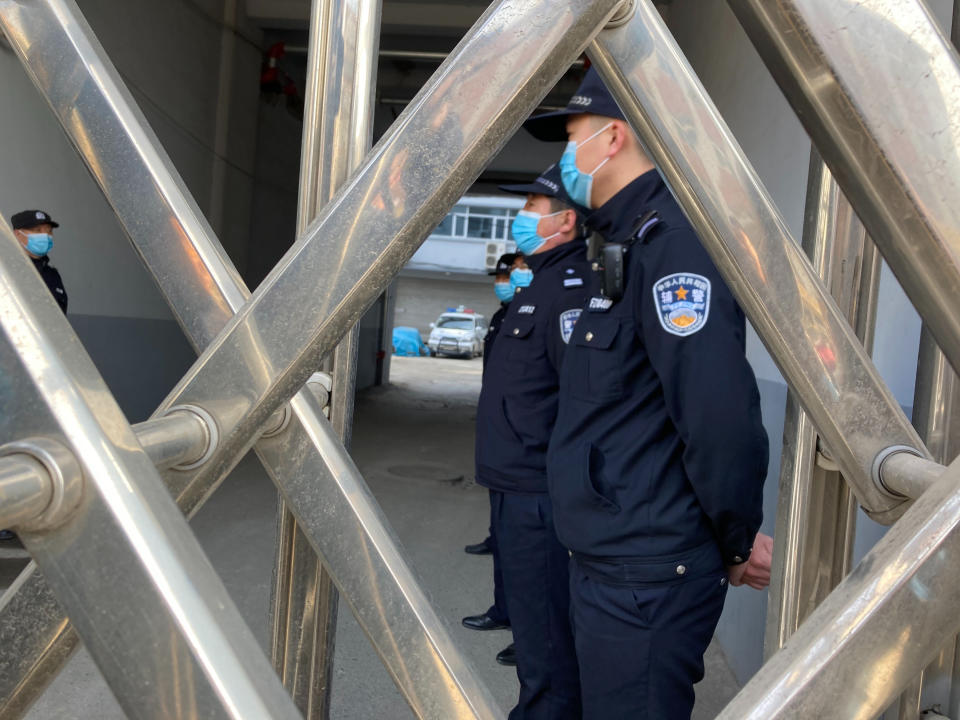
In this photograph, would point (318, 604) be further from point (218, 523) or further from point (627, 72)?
point (218, 523)

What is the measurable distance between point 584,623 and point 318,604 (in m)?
0.76

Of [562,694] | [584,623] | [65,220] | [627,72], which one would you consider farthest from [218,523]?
[627,72]

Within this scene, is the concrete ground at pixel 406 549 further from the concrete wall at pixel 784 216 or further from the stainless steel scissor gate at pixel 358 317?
the stainless steel scissor gate at pixel 358 317

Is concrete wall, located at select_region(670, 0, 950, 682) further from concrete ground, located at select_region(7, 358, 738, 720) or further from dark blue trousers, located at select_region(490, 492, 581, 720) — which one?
dark blue trousers, located at select_region(490, 492, 581, 720)

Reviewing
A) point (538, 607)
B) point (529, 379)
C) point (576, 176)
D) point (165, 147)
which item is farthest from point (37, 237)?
point (576, 176)

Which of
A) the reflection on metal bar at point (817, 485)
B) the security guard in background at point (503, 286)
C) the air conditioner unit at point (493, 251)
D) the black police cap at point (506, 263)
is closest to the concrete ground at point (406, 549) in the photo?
the reflection on metal bar at point (817, 485)

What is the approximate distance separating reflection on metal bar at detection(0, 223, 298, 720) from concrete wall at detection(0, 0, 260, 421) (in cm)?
465

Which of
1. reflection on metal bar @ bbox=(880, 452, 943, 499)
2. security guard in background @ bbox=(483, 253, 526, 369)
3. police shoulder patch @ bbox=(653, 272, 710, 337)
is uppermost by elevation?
reflection on metal bar @ bbox=(880, 452, 943, 499)

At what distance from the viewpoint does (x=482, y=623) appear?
141 inches

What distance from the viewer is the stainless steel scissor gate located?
467 mm

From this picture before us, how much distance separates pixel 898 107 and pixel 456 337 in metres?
24.4

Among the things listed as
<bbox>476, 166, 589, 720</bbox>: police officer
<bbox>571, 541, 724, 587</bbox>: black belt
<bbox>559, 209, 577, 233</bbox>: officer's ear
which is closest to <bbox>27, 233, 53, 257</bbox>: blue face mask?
<bbox>476, 166, 589, 720</bbox>: police officer

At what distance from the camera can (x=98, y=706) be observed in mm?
2682

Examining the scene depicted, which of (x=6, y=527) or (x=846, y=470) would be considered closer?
(x=6, y=527)
